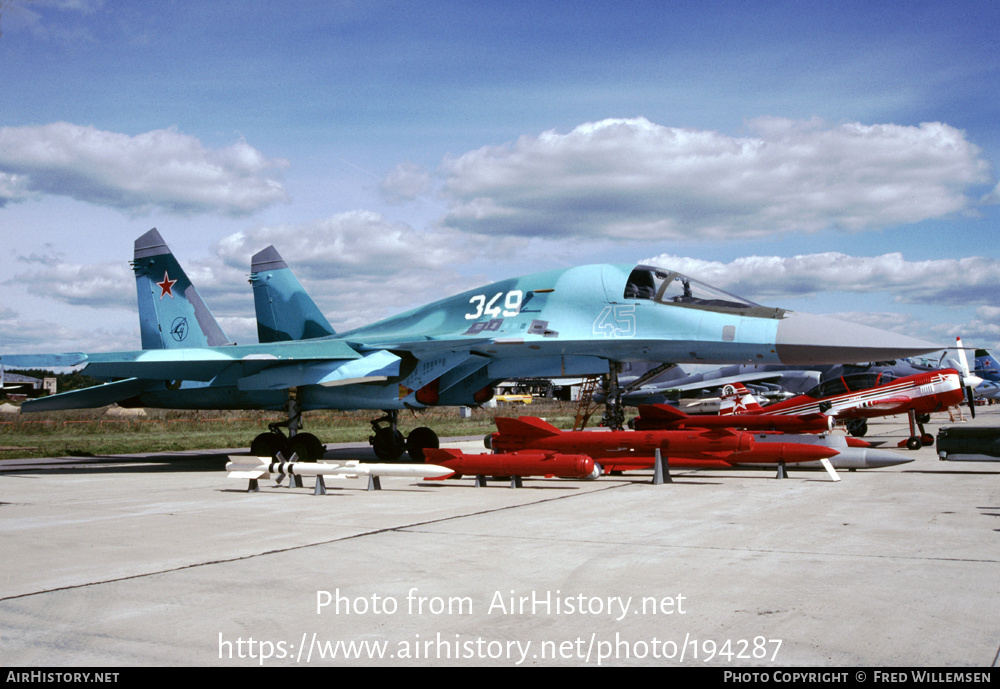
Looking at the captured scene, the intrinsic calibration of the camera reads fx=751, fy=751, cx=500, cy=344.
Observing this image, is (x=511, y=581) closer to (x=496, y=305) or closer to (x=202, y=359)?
(x=496, y=305)

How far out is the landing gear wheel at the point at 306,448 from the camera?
45.2ft

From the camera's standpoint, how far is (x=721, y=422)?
572 inches

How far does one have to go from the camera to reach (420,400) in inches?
551

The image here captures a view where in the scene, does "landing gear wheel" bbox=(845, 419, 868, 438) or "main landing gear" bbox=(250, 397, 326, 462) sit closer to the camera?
"main landing gear" bbox=(250, 397, 326, 462)

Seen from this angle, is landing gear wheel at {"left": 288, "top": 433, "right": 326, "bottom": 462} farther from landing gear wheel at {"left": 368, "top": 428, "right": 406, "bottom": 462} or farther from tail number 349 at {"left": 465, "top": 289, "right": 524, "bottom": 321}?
tail number 349 at {"left": 465, "top": 289, "right": 524, "bottom": 321}

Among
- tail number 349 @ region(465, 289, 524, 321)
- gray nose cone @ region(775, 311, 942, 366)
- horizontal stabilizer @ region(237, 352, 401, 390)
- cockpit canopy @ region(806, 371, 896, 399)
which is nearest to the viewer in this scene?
gray nose cone @ region(775, 311, 942, 366)

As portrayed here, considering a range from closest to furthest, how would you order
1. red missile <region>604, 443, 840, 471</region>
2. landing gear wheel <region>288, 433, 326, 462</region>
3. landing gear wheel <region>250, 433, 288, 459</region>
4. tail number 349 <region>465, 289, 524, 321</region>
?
red missile <region>604, 443, 840, 471</region>, tail number 349 <region>465, 289, 524, 321</region>, landing gear wheel <region>288, 433, 326, 462</region>, landing gear wheel <region>250, 433, 288, 459</region>

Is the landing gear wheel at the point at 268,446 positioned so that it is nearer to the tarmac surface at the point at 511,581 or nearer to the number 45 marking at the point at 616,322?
the tarmac surface at the point at 511,581

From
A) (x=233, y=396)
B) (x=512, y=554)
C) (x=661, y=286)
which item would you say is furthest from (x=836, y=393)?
(x=512, y=554)

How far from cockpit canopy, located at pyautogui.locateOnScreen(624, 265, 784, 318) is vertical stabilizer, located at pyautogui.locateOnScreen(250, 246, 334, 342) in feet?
26.1

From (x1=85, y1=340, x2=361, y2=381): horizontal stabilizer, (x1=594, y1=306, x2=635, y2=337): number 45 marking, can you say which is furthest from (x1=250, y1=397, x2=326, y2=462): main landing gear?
(x1=594, y1=306, x2=635, y2=337): number 45 marking

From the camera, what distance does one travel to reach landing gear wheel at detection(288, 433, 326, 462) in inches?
542
